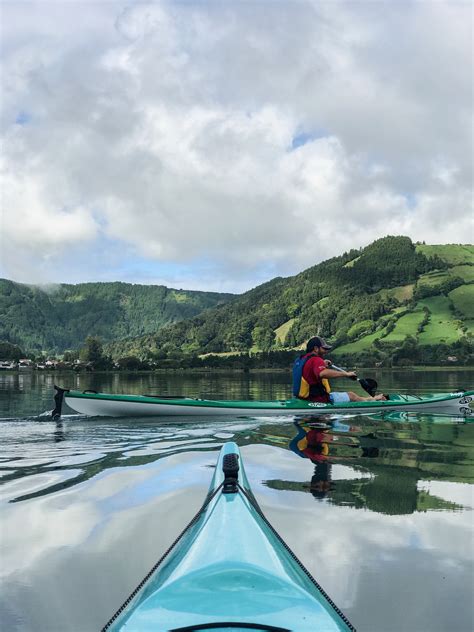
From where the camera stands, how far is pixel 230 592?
10.6 feet

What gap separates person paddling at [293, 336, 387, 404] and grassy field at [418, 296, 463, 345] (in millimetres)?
144441

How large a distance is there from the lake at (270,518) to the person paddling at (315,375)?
3608 mm

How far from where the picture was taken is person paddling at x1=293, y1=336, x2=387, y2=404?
53.0ft

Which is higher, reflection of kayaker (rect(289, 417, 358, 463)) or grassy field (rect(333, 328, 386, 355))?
grassy field (rect(333, 328, 386, 355))

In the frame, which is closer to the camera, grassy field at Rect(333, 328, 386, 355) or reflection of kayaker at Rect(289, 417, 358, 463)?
reflection of kayaker at Rect(289, 417, 358, 463)

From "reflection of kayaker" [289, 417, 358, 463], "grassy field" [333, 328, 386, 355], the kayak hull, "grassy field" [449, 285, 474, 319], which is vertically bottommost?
"reflection of kayaker" [289, 417, 358, 463]

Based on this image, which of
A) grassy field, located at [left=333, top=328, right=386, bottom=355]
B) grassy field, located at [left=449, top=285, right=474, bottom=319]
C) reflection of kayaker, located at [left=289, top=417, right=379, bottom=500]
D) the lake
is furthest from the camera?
grassy field, located at [left=449, top=285, right=474, bottom=319]

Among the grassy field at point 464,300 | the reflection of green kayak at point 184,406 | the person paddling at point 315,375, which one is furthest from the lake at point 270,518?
the grassy field at point 464,300

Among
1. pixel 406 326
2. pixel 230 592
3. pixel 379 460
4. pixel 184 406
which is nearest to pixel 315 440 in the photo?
pixel 379 460

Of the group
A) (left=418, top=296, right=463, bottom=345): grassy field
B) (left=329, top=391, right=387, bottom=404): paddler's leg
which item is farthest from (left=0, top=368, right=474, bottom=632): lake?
(left=418, top=296, right=463, bottom=345): grassy field

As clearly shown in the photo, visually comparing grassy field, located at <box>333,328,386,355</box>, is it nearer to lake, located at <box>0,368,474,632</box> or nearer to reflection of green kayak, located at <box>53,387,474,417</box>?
reflection of green kayak, located at <box>53,387,474,417</box>

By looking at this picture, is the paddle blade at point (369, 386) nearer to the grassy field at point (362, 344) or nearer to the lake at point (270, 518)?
the lake at point (270, 518)

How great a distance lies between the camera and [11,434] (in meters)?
14.0

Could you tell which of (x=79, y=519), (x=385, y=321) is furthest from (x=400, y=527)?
(x=385, y=321)
